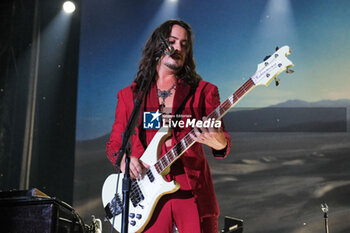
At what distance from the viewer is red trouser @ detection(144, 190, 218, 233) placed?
83.9 inches

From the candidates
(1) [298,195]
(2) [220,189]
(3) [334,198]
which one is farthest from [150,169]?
(3) [334,198]

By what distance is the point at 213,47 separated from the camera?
3939 millimetres

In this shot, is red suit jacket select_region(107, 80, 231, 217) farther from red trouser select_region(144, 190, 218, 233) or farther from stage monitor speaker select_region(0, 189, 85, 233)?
stage monitor speaker select_region(0, 189, 85, 233)

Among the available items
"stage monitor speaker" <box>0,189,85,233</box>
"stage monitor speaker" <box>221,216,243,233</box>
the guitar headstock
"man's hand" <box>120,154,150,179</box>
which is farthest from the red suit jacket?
"stage monitor speaker" <box>221,216,243,233</box>

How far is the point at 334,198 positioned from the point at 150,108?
7.00 feet

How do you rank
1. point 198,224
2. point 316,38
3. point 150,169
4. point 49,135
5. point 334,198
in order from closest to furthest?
point 198,224, point 150,169, point 334,198, point 316,38, point 49,135

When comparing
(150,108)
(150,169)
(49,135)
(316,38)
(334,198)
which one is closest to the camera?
(150,169)

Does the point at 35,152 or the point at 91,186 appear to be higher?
the point at 35,152

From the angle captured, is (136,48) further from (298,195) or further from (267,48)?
(298,195)

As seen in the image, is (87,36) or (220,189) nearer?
(220,189)

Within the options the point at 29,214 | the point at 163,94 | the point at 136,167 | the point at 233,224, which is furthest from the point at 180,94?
the point at 233,224

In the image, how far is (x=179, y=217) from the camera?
2158 millimetres

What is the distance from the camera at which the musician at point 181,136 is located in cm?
218

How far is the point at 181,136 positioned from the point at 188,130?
0.06 m
